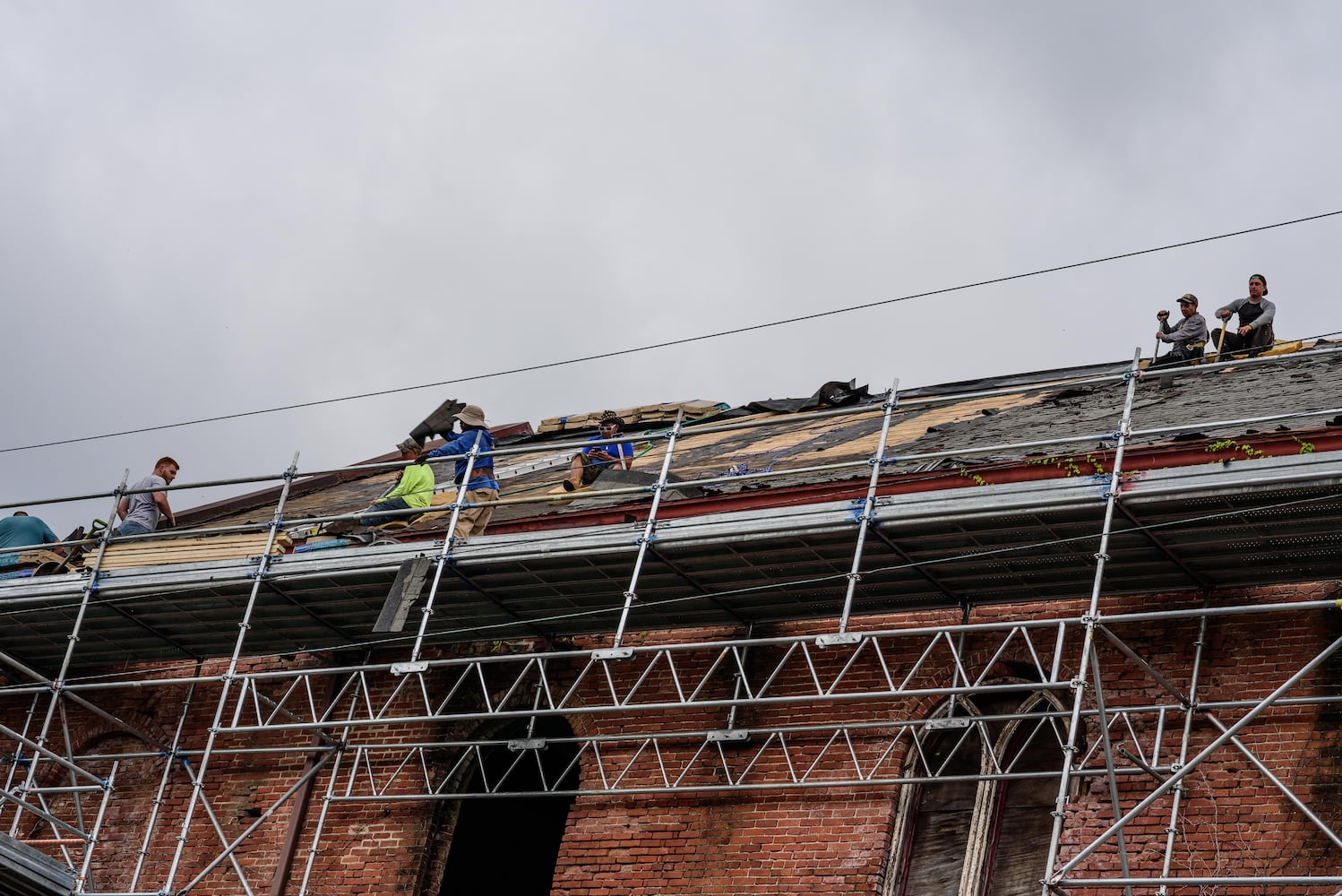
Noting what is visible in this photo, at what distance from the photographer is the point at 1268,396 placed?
13.7m

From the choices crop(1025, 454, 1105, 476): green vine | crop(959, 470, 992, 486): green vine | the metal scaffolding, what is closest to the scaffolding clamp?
the metal scaffolding

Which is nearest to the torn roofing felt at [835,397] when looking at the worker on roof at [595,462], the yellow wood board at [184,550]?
the worker on roof at [595,462]

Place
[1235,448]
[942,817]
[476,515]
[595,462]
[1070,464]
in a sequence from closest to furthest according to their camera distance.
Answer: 1. [1235,448]
2. [1070,464]
3. [942,817]
4. [476,515]
5. [595,462]

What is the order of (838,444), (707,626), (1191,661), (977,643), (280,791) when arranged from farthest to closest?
(838,444) → (280,791) → (707,626) → (977,643) → (1191,661)

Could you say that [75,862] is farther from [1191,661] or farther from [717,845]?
[1191,661]

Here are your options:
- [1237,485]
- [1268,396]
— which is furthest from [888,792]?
[1268,396]

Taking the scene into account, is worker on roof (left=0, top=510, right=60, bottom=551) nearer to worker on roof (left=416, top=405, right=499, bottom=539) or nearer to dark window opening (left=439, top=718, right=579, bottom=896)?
worker on roof (left=416, top=405, right=499, bottom=539)

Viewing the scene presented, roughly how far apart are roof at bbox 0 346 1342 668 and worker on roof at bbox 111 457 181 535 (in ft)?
3.50

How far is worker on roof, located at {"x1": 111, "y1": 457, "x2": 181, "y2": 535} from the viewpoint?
1702 cm

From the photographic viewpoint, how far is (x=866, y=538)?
12453mm

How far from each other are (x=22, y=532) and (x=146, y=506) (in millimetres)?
2058

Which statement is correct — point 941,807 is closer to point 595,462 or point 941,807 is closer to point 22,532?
point 595,462

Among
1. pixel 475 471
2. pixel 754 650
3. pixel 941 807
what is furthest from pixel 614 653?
pixel 475 471

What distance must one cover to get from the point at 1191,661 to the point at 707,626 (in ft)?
13.6
